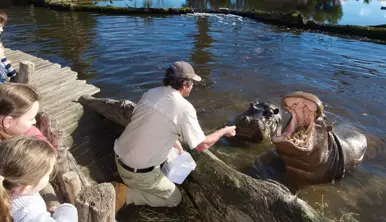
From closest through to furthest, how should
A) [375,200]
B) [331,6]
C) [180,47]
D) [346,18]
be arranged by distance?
[375,200] < [180,47] < [346,18] < [331,6]

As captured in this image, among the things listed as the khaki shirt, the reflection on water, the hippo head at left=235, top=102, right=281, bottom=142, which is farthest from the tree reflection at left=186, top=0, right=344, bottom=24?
the khaki shirt

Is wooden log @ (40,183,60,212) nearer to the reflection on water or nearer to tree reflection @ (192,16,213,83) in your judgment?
tree reflection @ (192,16,213,83)

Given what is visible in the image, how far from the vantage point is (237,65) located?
1173 cm

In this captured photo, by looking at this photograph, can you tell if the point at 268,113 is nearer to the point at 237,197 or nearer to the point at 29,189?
the point at 237,197

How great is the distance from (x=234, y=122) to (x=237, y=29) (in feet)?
35.1

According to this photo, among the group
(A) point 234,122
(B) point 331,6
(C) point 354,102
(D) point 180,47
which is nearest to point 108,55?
(D) point 180,47

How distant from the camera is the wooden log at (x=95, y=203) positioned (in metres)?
2.79

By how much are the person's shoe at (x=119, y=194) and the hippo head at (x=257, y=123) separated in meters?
3.11

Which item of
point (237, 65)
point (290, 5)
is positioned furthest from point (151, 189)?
point (290, 5)

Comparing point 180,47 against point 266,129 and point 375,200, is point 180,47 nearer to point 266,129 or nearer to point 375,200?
point 266,129

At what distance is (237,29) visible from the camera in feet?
55.7

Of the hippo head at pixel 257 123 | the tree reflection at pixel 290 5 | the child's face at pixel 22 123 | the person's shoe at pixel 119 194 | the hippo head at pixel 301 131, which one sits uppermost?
the tree reflection at pixel 290 5

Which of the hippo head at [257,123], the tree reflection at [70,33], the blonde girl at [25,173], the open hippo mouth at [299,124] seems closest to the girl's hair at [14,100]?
the blonde girl at [25,173]

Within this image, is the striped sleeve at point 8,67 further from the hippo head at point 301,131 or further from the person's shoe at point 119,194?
the hippo head at point 301,131
